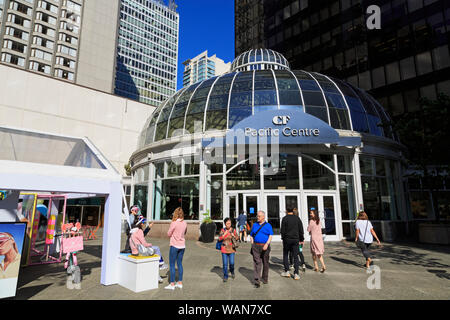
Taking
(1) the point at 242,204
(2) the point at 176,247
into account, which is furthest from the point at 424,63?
(2) the point at 176,247

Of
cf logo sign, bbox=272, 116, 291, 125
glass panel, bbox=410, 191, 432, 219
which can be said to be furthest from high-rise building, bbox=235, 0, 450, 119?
cf logo sign, bbox=272, 116, 291, 125

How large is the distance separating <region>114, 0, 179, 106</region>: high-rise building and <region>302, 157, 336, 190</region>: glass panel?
90206mm

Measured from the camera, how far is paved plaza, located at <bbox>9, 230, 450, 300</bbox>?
5.98 m

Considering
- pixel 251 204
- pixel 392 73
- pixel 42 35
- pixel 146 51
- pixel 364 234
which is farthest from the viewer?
pixel 146 51

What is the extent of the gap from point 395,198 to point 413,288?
13.8m

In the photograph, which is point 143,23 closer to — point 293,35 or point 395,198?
point 293,35

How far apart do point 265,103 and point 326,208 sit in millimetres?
7679

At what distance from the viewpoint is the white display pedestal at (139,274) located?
20.6ft

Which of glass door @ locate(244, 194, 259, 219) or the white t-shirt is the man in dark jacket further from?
glass door @ locate(244, 194, 259, 219)

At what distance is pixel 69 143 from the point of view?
916 cm

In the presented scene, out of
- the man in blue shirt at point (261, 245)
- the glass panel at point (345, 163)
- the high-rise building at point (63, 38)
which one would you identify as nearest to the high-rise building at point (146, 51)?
the high-rise building at point (63, 38)

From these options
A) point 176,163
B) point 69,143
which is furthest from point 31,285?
point 176,163

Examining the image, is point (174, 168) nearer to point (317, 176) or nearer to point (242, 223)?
point (242, 223)

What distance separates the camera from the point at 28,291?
6344 mm
